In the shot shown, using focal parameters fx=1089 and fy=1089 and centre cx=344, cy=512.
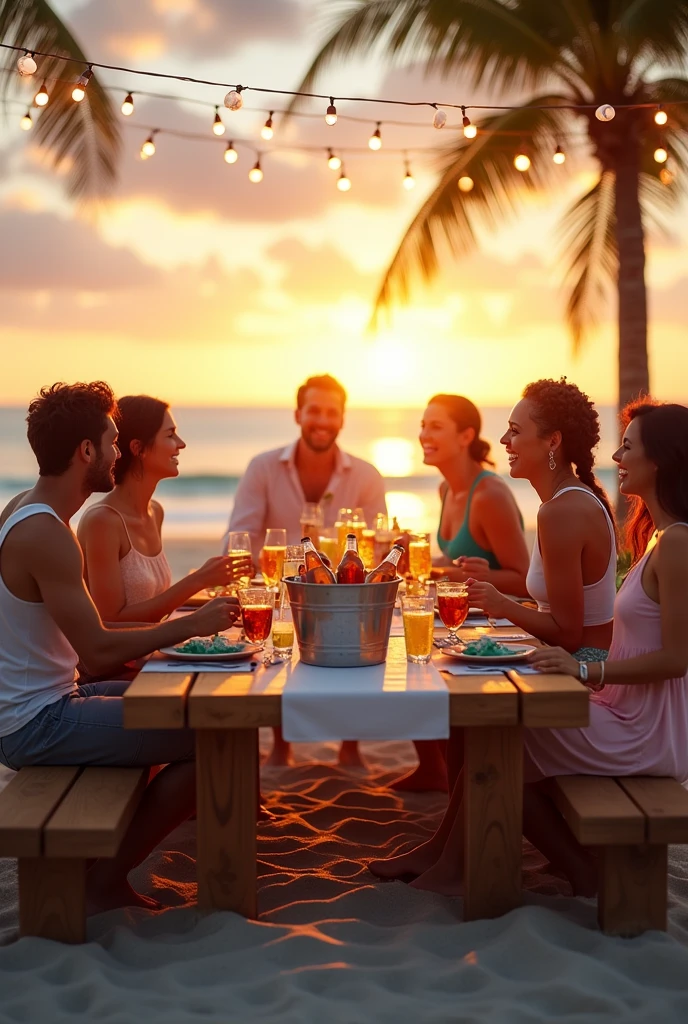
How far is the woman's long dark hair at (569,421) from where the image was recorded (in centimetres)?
395

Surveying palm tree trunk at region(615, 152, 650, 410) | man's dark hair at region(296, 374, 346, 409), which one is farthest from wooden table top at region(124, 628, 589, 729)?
palm tree trunk at region(615, 152, 650, 410)

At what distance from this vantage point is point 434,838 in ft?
11.8

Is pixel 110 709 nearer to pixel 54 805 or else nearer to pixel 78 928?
pixel 54 805

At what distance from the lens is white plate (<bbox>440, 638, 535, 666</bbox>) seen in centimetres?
313

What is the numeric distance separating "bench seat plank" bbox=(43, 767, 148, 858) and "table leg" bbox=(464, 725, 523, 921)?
0.96m

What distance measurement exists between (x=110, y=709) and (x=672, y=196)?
985 cm

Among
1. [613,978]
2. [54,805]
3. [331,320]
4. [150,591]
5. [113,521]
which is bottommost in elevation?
[613,978]

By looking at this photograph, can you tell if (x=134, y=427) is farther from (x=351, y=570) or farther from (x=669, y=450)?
(x=669, y=450)

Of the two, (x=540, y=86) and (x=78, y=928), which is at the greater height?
(x=540, y=86)

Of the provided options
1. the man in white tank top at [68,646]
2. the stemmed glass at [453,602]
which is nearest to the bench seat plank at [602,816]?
the stemmed glass at [453,602]

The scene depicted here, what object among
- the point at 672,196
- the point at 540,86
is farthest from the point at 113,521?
the point at 672,196

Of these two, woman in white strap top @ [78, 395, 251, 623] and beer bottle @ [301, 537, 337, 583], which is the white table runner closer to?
beer bottle @ [301, 537, 337, 583]

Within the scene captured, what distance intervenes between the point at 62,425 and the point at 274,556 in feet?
3.87

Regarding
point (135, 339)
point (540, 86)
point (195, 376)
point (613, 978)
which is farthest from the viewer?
point (195, 376)
